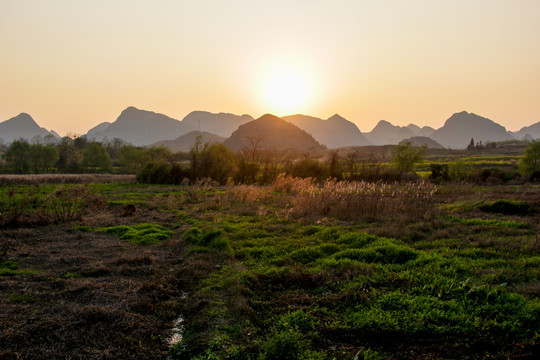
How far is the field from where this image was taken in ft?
15.0

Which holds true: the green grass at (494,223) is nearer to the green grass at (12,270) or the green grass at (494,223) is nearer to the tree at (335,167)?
the green grass at (12,270)

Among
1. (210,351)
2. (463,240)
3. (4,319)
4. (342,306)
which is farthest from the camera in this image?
(463,240)

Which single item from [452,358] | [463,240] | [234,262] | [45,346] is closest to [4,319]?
[45,346]

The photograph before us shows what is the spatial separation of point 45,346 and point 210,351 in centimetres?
242

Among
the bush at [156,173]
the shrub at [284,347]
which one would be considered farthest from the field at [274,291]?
the bush at [156,173]

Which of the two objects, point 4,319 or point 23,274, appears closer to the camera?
point 4,319

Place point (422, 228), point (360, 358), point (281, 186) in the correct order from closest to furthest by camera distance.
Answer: point (360, 358) < point (422, 228) < point (281, 186)

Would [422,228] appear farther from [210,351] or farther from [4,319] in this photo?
[4,319]

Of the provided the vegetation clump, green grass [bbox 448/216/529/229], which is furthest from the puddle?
green grass [bbox 448/216/529/229]

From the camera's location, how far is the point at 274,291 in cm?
661

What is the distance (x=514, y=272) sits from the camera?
6.71m

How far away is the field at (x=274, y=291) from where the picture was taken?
457 cm

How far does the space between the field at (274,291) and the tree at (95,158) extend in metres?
59.2

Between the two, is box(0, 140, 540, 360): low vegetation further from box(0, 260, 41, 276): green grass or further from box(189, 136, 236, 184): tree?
box(189, 136, 236, 184): tree
